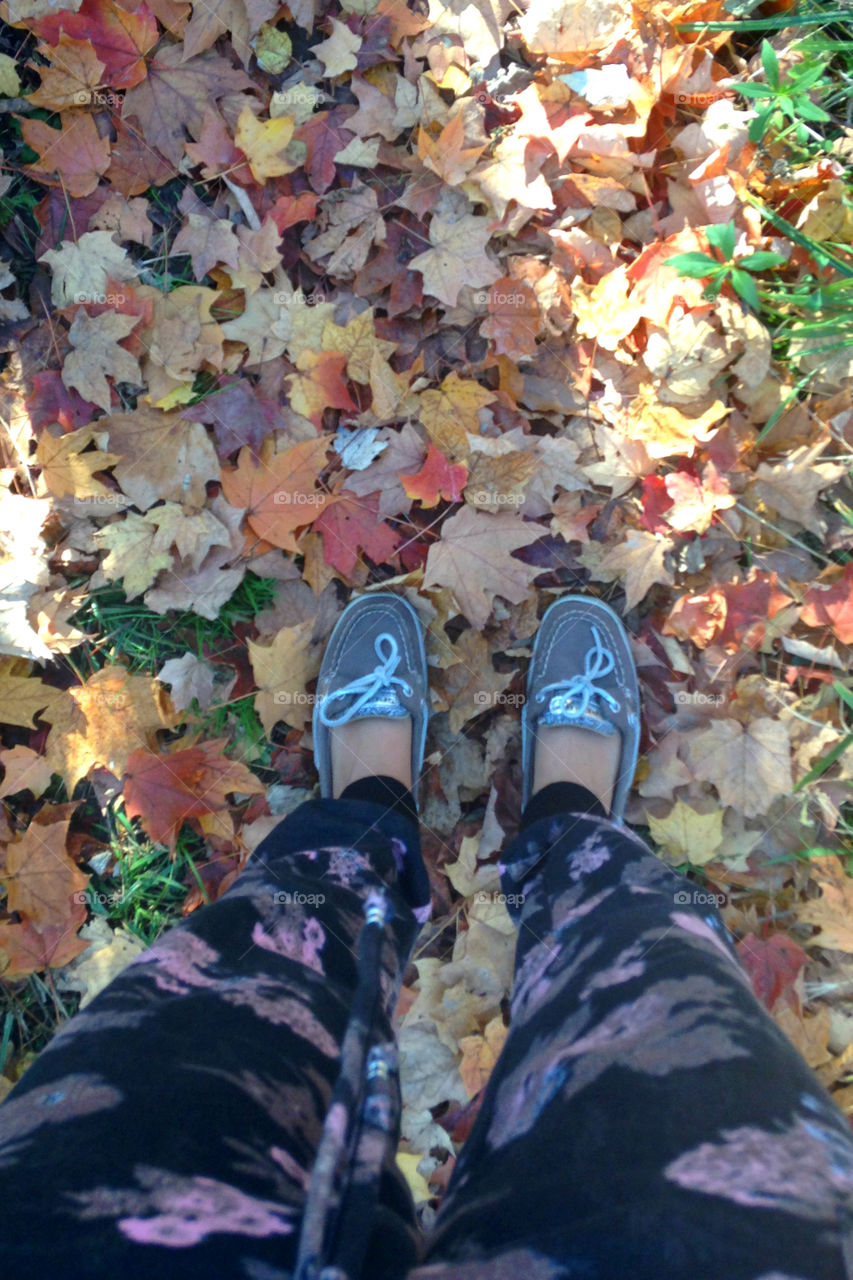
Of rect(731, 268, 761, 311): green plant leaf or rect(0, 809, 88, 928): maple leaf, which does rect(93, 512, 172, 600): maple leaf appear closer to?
rect(0, 809, 88, 928): maple leaf

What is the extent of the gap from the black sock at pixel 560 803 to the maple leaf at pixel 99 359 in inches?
40.2

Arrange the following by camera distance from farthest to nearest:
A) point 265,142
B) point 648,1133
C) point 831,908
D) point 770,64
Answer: point 265,142 → point 831,908 → point 770,64 → point 648,1133

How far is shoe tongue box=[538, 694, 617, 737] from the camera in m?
1.45

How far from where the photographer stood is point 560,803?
53.0 inches

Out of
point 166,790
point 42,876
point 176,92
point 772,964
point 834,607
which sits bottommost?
point 772,964

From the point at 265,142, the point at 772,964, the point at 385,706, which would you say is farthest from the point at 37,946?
the point at 265,142

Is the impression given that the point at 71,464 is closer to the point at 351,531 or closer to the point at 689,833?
the point at 351,531

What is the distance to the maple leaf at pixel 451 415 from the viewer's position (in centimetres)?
147

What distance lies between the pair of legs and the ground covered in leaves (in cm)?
54

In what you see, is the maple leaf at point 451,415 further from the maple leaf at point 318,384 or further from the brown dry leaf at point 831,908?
the brown dry leaf at point 831,908

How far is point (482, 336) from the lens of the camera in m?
1.48

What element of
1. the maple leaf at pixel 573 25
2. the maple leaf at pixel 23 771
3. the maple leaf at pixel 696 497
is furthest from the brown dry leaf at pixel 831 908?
the maple leaf at pixel 573 25

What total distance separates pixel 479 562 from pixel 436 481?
0.58 ft

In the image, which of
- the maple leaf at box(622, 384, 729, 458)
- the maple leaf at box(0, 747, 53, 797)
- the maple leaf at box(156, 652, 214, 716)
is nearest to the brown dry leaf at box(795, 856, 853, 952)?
the maple leaf at box(622, 384, 729, 458)
